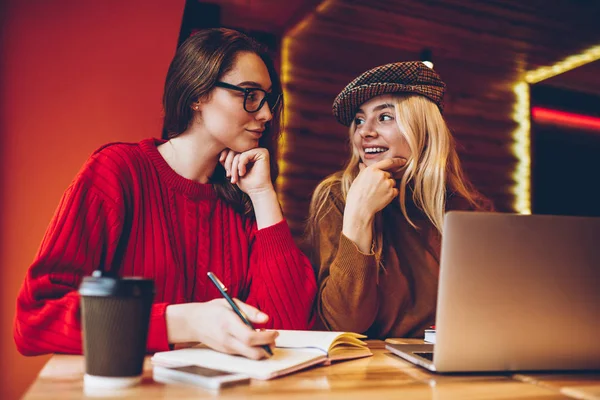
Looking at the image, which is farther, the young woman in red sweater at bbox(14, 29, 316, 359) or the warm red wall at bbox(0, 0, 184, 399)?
the warm red wall at bbox(0, 0, 184, 399)

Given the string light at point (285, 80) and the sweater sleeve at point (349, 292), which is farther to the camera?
the string light at point (285, 80)

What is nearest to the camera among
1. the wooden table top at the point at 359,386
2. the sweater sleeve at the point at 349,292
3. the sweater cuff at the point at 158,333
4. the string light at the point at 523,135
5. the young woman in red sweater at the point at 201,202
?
the wooden table top at the point at 359,386

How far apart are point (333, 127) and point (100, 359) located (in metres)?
3.09

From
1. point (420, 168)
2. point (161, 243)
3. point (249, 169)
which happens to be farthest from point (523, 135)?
point (161, 243)

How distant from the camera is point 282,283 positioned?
4.56 ft

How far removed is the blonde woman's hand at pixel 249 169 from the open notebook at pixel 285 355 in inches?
21.2

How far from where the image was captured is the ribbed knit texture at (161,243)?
3.64 ft

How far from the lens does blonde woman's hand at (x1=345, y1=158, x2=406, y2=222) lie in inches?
58.4

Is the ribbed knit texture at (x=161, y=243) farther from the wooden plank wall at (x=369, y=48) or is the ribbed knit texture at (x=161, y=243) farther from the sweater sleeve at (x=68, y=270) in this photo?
the wooden plank wall at (x=369, y=48)

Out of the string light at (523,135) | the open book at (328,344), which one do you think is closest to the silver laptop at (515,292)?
the open book at (328,344)

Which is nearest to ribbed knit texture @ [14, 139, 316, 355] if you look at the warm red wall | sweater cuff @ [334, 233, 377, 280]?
sweater cuff @ [334, 233, 377, 280]

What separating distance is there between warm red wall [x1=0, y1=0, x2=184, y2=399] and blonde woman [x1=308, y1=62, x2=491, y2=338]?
97 cm

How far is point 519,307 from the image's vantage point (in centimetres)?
83

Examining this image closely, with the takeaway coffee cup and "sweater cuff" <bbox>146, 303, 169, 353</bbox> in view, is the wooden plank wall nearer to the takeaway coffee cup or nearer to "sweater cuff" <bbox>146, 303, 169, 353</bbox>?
"sweater cuff" <bbox>146, 303, 169, 353</bbox>
